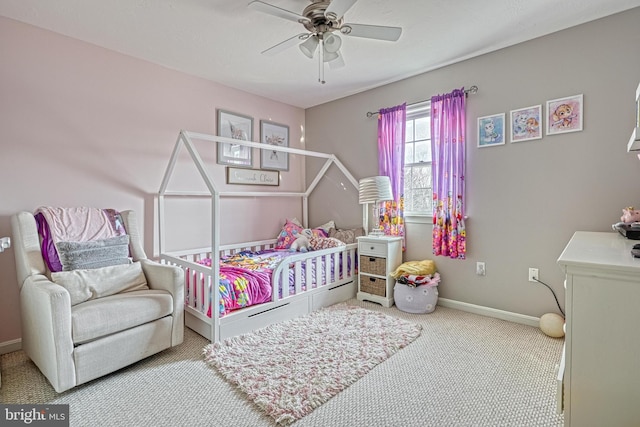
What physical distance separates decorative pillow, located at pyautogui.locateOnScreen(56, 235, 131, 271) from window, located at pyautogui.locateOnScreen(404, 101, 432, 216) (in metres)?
2.64

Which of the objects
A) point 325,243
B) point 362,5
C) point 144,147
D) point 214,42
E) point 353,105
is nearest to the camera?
point 362,5

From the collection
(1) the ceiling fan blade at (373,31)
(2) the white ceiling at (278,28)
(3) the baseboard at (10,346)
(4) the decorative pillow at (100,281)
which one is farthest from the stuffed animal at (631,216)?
(3) the baseboard at (10,346)

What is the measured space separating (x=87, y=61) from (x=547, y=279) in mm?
4191

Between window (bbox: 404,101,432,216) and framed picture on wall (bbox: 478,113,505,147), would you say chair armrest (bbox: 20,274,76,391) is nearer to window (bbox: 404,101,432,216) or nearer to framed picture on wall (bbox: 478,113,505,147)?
window (bbox: 404,101,432,216)

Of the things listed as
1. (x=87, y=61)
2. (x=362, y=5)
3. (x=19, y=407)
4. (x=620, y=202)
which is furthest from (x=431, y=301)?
(x=87, y=61)

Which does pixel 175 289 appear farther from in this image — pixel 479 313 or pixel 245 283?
pixel 479 313

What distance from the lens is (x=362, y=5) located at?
2.11 metres

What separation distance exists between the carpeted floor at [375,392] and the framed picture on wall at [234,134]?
2041 mm

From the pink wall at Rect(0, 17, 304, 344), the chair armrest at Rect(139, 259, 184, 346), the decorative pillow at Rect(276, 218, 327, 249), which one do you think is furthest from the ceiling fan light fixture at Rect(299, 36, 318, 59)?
the decorative pillow at Rect(276, 218, 327, 249)

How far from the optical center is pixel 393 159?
3395 millimetres

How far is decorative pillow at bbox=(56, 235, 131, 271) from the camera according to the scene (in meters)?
2.09

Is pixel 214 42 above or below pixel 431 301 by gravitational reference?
above

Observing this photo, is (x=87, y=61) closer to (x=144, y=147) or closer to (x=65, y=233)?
(x=144, y=147)

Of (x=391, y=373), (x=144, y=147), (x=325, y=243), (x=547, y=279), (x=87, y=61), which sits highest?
(x=87, y=61)
